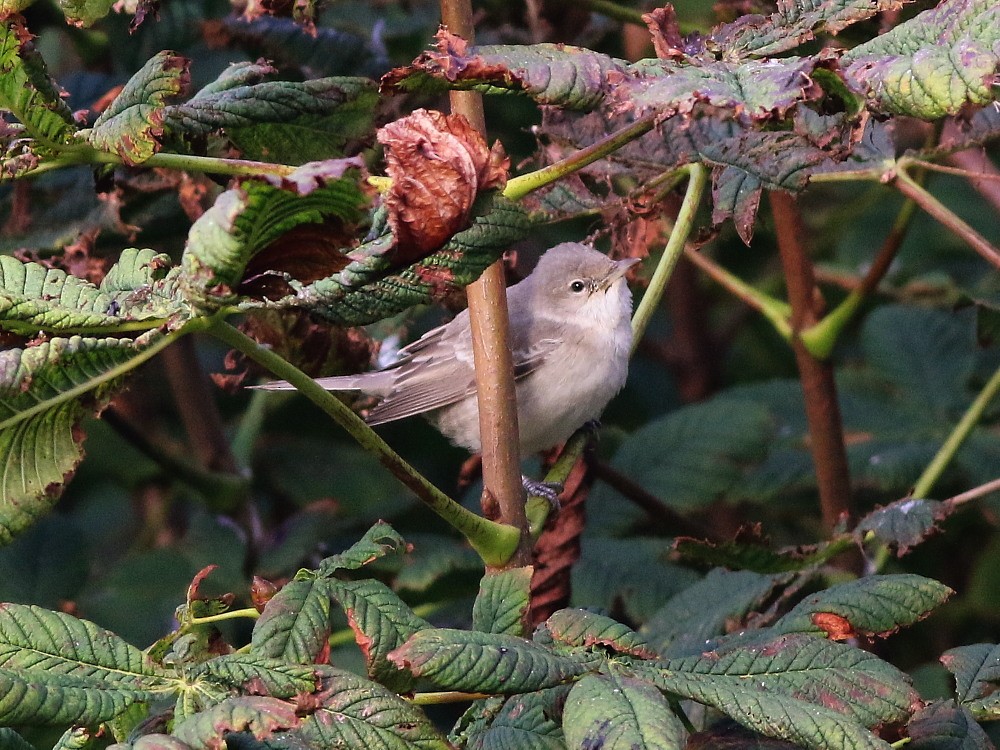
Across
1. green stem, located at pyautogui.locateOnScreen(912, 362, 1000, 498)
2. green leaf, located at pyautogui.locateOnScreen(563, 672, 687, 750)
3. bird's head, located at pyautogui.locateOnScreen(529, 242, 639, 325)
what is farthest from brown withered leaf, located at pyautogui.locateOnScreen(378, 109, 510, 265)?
bird's head, located at pyautogui.locateOnScreen(529, 242, 639, 325)

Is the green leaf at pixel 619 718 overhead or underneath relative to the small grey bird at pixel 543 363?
overhead

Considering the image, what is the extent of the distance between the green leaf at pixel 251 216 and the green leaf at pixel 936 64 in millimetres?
597

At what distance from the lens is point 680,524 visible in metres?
3.15

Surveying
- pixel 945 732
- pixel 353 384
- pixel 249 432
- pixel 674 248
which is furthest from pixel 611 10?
pixel 945 732

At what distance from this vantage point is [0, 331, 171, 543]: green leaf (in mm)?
1278

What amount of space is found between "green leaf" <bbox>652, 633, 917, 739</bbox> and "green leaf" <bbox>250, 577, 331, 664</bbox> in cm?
38

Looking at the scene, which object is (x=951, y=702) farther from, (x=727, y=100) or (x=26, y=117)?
(x=26, y=117)

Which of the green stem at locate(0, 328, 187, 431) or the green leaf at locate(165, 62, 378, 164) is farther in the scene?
the green leaf at locate(165, 62, 378, 164)

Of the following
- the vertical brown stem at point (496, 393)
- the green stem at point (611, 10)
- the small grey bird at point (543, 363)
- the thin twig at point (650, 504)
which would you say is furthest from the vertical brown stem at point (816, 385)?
the vertical brown stem at point (496, 393)

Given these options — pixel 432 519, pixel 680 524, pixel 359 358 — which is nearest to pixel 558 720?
pixel 359 358

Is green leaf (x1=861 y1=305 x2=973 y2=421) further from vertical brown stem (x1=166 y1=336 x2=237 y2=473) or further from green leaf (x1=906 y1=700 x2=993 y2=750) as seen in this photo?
green leaf (x1=906 y1=700 x2=993 y2=750)

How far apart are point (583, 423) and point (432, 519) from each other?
725mm

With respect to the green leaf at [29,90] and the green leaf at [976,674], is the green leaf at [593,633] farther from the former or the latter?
the green leaf at [29,90]

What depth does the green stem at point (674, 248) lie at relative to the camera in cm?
193
